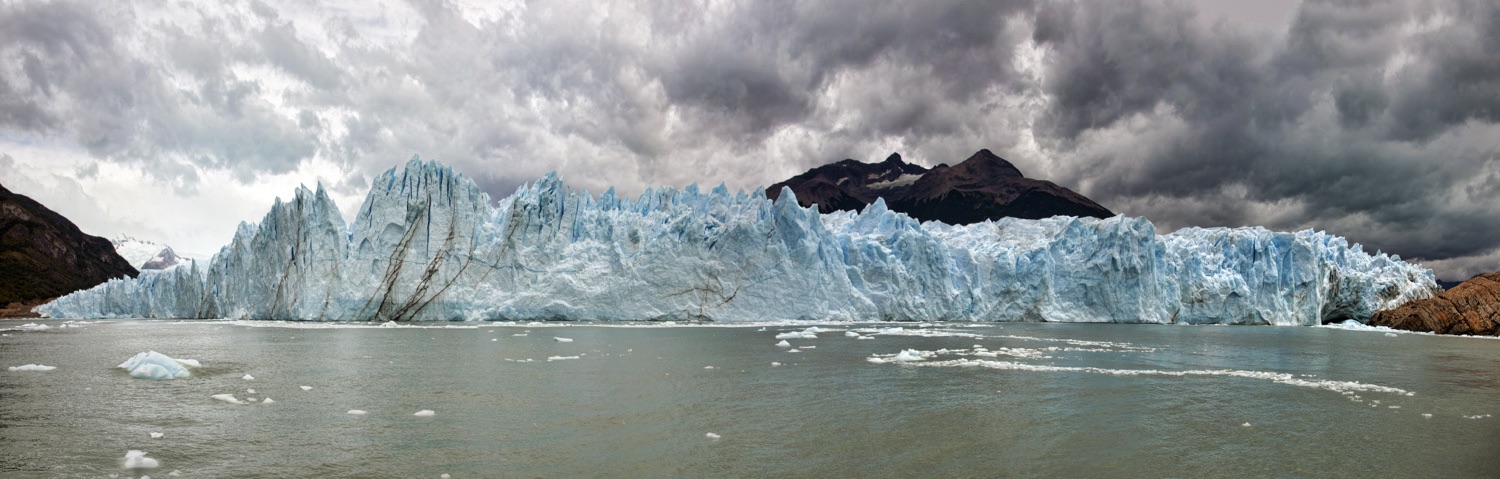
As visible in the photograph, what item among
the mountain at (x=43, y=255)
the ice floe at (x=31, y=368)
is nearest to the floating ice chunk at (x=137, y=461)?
the ice floe at (x=31, y=368)

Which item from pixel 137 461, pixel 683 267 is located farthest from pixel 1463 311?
pixel 137 461

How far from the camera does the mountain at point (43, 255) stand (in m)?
84.4

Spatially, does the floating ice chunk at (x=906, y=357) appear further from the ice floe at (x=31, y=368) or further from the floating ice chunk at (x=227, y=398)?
the ice floe at (x=31, y=368)

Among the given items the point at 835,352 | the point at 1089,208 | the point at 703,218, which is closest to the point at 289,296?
the point at 703,218

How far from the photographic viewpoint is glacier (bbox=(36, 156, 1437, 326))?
34.7 meters

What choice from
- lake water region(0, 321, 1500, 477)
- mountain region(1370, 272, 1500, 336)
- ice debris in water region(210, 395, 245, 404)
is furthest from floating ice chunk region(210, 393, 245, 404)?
mountain region(1370, 272, 1500, 336)

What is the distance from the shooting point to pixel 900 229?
146ft

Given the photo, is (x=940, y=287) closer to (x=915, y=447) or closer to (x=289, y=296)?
(x=289, y=296)

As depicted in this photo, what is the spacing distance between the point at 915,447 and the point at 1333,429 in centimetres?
572

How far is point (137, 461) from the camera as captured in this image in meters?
6.64

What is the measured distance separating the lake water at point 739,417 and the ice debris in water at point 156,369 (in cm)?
39

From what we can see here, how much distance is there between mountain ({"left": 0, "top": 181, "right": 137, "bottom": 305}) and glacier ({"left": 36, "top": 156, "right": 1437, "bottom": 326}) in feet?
165

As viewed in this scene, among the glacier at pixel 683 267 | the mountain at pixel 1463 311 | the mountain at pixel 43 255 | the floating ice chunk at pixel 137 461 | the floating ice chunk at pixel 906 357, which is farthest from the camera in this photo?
the mountain at pixel 43 255

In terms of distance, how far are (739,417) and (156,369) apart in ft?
34.2
